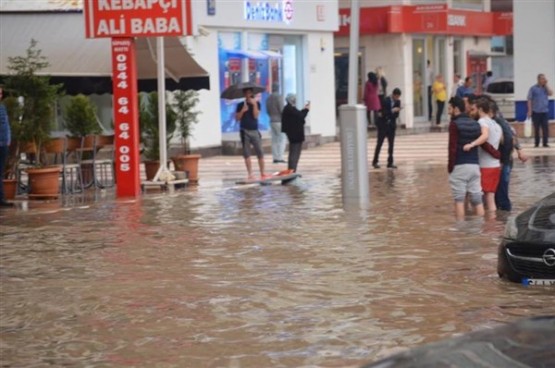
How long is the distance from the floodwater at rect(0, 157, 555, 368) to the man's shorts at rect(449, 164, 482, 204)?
381mm

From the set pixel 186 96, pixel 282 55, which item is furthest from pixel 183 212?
pixel 282 55

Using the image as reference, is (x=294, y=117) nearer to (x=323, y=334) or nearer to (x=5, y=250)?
(x=5, y=250)

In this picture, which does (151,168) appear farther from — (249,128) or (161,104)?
(249,128)

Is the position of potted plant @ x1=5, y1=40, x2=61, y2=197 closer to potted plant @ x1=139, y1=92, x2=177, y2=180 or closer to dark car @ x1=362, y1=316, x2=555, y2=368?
potted plant @ x1=139, y1=92, x2=177, y2=180

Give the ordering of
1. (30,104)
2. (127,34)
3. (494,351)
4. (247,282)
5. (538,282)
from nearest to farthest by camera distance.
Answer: (494,351), (538,282), (247,282), (30,104), (127,34)

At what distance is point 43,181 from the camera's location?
2300 cm

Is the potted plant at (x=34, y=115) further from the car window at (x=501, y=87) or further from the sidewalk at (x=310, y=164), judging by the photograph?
the car window at (x=501, y=87)

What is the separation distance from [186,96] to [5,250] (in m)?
10.7

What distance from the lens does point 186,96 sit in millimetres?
26266

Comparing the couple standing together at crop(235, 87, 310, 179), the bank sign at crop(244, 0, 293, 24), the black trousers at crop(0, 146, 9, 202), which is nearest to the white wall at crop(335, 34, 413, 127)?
the bank sign at crop(244, 0, 293, 24)

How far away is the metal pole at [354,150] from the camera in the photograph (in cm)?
2066

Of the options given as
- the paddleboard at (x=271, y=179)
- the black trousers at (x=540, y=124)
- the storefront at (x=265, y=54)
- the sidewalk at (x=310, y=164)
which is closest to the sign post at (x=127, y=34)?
the sidewalk at (x=310, y=164)

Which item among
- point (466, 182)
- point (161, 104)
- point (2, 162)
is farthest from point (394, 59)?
point (466, 182)

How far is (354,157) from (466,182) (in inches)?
149
